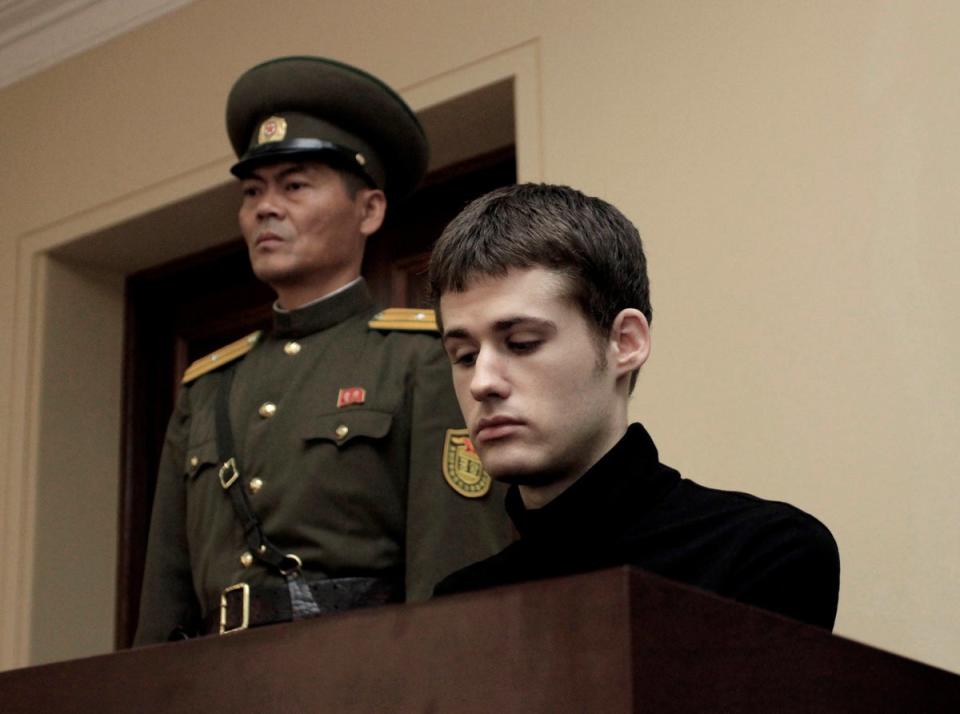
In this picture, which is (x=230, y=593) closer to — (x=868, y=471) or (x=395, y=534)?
(x=395, y=534)

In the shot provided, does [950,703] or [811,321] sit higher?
[811,321]

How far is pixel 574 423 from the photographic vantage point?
1.58 m

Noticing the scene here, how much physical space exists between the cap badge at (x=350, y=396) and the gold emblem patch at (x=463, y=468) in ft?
0.48

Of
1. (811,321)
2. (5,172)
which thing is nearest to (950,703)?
(811,321)


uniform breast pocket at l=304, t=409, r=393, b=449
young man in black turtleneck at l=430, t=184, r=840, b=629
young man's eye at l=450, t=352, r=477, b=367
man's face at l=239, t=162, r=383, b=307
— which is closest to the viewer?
young man in black turtleneck at l=430, t=184, r=840, b=629

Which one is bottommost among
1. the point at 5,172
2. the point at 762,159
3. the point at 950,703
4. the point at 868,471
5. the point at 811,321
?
the point at 950,703

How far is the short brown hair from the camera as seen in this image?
1.62 m

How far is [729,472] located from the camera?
2.68 m

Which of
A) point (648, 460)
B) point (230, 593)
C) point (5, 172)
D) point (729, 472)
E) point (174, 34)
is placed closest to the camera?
point (648, 460)

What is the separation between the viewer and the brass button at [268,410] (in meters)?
2.46

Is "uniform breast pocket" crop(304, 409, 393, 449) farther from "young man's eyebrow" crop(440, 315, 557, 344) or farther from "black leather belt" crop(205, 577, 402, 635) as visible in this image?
"young man's eyebrow" crop(440, 315, 557, 344)

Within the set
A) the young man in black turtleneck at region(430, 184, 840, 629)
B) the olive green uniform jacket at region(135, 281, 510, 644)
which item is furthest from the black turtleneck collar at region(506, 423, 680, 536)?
the olive green uniform jacket at region(135, 281, 510, 644)

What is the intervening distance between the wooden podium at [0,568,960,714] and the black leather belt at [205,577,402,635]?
3.20 ft

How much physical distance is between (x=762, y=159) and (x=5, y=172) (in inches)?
86.9
